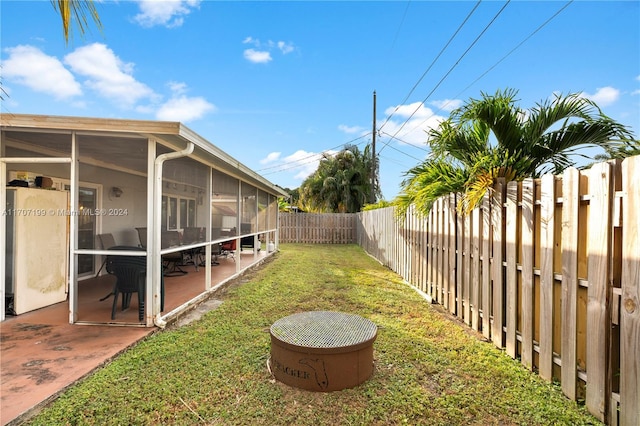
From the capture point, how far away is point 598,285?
7.23 feet

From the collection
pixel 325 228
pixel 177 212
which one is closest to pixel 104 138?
pixel 177 212

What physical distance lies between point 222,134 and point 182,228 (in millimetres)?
13177

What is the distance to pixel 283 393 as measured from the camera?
256 centimetres

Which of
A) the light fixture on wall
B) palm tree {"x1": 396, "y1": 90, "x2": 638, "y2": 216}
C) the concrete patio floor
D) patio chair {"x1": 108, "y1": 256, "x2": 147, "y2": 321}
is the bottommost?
the concrete patio floor

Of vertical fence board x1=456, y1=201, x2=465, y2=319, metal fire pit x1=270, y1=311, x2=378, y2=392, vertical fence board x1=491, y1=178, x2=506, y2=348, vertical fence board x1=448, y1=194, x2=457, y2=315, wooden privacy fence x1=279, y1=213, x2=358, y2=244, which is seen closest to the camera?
metal fire pit x1=270, y1=311, x2=378, y2=392

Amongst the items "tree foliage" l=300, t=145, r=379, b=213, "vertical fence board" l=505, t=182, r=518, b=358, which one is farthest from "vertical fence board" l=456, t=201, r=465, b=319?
"tree foliage" l=300, t=145, r=379, b=213

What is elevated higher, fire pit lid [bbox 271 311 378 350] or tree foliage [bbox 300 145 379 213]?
tree foliage [bbox 300 145 379 213]

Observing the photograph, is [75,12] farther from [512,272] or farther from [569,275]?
[512,272]

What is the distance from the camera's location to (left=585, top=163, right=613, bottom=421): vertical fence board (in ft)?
7.05

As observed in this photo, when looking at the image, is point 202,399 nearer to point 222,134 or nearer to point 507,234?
point 507,234

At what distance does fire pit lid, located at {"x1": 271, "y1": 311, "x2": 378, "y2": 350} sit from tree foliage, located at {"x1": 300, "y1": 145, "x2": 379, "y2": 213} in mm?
17274

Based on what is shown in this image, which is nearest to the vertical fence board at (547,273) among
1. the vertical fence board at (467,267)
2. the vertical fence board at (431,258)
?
the vertical fence board at (467,267)

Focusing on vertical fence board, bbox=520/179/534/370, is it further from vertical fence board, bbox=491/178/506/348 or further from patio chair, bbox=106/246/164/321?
patio chair, bbox=106/246/164/321

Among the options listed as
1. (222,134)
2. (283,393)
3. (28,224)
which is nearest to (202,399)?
(283,393)
